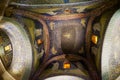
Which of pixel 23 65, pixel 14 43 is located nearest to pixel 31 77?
pixel 23 65

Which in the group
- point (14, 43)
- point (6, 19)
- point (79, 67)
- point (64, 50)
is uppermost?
point (6, 19)

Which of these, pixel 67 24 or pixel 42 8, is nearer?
pixel 42 8

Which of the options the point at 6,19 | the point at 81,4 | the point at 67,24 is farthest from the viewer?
the point at 67,24

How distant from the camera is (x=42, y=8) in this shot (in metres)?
11.5

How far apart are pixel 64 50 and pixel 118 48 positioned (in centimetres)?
312

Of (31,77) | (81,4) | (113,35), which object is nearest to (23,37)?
(31,77)

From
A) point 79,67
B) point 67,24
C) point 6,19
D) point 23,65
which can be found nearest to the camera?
point 6,19

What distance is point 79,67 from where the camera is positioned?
13.9 m

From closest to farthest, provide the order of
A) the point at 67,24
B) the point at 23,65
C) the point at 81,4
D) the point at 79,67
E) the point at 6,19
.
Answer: the point at 6,19 < the point at 81,4 < the point at 23,65 < the point at 67,24 < the point at 79,67

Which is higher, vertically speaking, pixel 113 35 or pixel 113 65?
pixel 113 35

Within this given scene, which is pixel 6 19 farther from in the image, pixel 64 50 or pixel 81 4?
pixel 64 50

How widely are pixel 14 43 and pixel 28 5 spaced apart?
2067mm

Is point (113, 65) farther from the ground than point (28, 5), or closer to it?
closer to it

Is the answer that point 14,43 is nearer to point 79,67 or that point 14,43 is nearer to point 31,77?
point 31,77
